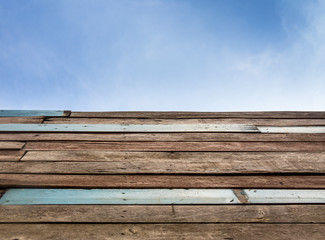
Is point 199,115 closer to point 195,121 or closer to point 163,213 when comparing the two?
point 195,121

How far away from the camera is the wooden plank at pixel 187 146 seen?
2.06m

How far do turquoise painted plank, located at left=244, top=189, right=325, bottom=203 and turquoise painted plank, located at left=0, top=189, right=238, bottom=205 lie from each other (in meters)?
0.13

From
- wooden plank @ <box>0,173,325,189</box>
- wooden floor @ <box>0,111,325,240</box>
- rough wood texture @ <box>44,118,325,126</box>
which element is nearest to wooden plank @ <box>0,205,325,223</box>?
wooden floor @ <box>0,111,325,240</box>

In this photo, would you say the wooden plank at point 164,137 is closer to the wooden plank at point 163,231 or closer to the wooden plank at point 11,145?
the wooden plank at point 11,145

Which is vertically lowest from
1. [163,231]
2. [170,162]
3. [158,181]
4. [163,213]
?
[163,231]

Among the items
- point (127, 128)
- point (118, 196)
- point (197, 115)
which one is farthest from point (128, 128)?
point (118, 196)

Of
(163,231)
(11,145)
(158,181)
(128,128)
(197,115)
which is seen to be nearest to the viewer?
(163,231)

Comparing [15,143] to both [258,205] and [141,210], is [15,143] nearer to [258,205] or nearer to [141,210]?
[141,210]

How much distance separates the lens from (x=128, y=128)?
7.76 feet

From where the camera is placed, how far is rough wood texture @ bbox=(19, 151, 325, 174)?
179cm

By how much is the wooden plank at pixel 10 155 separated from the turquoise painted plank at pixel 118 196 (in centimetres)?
38

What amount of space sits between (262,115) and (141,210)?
1791 mm

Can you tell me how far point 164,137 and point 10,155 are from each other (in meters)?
1.24

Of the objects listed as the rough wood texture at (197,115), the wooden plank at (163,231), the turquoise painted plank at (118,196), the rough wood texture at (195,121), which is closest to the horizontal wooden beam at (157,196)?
the turquoise painted plank at (118,196)
